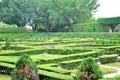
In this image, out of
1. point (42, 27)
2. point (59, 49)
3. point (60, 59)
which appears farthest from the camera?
point (42, 27)

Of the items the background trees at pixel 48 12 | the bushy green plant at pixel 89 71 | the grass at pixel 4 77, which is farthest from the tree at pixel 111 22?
the bushy green plant at pixel 89 71

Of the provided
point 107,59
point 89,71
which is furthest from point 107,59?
point 89,71

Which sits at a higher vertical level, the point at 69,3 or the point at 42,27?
the point at 69,3

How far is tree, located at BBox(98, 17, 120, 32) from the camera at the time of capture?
167 ft

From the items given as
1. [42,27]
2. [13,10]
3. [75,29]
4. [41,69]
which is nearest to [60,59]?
[41,69]

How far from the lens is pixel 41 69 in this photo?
14461mm

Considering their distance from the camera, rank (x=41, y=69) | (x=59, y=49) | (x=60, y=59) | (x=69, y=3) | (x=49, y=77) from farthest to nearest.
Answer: (x=69, y=3) < (x=59, y=49) < (x=60, y=59) < (x=41, y=69) < (x=49, y=77)

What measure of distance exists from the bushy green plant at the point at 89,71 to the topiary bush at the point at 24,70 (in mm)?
1683

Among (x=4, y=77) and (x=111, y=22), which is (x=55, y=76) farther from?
(x=111, y=22)

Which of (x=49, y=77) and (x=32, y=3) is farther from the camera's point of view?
(x=32, y=3)

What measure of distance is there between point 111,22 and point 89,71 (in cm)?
4044

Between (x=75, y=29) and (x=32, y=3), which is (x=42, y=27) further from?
(x=75, y=29)

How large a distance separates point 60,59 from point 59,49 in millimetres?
5407

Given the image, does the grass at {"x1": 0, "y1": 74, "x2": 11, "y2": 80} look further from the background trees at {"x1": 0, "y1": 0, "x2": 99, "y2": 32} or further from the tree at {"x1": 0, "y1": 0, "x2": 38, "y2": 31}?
the tree at {"x1": 0, "y1": 0, "x2": 38, "y2": 31}
